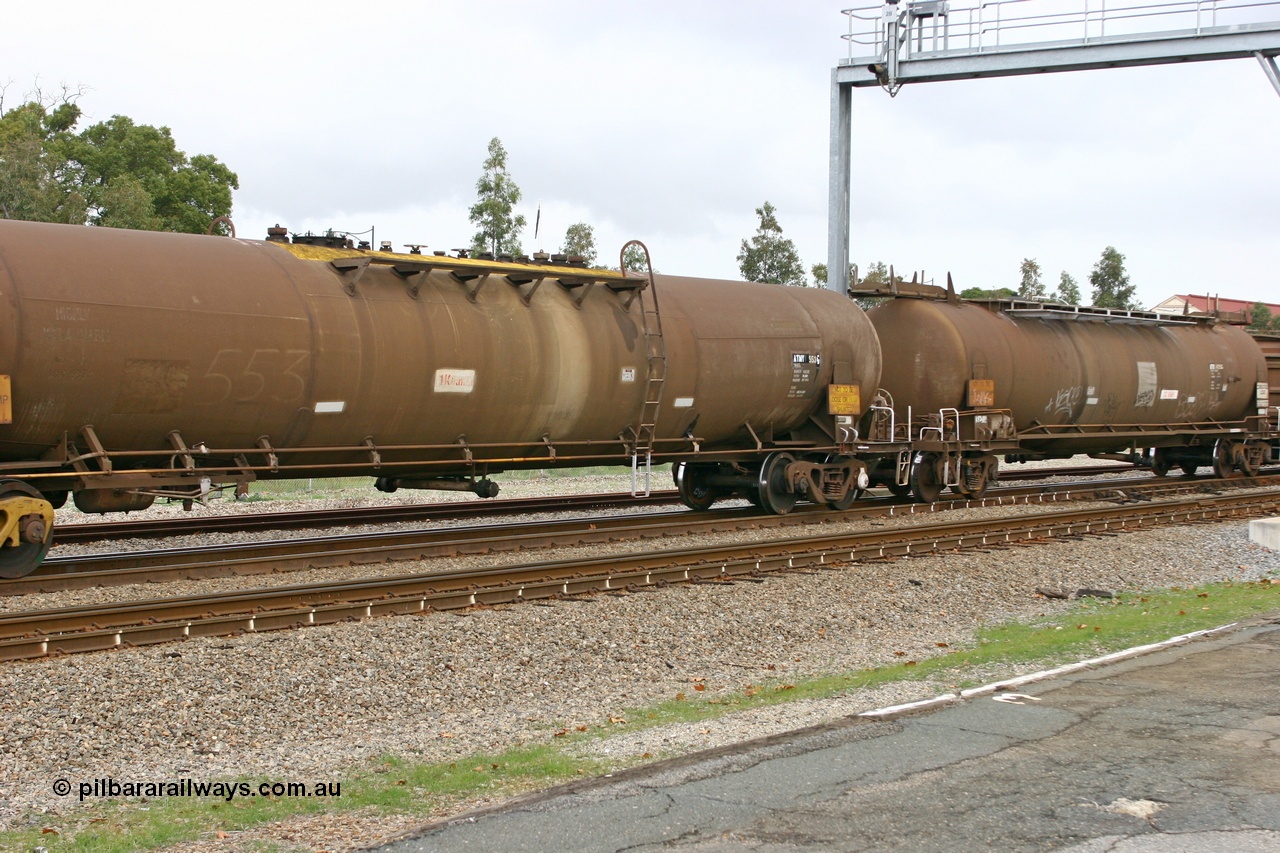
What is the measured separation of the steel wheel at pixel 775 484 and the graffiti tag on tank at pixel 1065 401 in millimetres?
6644

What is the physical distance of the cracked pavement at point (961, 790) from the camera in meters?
5.09

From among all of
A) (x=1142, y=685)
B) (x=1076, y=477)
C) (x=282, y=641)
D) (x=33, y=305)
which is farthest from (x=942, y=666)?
(x=1076, y=477)

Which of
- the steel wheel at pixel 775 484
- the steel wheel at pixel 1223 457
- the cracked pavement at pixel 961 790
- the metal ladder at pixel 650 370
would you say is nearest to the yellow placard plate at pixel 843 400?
the steel wheel at pixel 775 484

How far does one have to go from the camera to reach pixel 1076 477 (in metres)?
28.5

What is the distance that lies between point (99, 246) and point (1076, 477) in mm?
24074

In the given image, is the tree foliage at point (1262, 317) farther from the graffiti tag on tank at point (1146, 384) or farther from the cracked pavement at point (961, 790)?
the cracked pavement at point (961, 790)

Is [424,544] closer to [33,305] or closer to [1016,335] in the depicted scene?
[33,305]

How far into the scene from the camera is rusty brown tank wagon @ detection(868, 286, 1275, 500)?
19.8 meters

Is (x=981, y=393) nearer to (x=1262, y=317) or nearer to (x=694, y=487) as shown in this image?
(x=694, y=487)

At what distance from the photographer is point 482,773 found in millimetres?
6344

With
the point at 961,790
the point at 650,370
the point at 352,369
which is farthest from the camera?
the point at 650,370

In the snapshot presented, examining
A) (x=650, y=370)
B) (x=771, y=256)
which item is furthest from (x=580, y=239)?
(x=650, y=370)

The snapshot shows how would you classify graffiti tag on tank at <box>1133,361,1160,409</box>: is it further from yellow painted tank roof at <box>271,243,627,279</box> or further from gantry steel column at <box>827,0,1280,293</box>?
yellow painted tank roof at <box>271,243,627,279</box>

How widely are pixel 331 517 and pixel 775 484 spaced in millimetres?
6847
